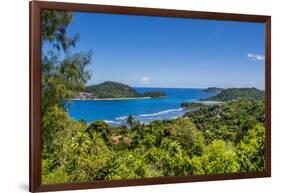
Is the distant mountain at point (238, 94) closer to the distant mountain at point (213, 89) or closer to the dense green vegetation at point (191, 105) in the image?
the distant mountain at point (213, 89)

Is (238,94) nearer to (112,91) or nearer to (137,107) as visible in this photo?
(137,107)

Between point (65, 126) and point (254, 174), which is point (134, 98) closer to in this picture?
point (65, 126)

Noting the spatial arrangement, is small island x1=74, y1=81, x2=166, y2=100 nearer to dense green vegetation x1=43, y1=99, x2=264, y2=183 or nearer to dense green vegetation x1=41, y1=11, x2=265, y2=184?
dense green vegetation x1=41, y1=11, x2=265, y2=184

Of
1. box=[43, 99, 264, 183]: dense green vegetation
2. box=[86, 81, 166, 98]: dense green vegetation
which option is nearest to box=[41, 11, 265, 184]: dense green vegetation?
box=[43, 99, 264, 183]: dense green vegetation

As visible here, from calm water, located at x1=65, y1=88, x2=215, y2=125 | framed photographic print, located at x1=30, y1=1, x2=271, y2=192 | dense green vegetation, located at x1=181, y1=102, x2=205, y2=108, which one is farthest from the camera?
dense green vegetation, located at x1=181, y1=102, x2=205, y2=108

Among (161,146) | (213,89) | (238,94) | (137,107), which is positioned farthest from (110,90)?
(238,94)

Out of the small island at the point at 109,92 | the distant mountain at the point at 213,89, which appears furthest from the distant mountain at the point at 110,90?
the distant mountain at the point at 213,89

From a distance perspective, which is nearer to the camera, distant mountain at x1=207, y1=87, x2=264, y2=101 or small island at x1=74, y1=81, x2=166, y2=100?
small island at x1=74, y1=81, x2=166, y2=100
